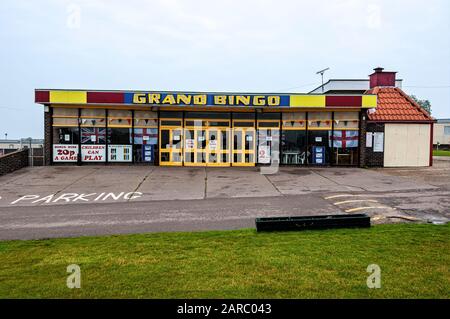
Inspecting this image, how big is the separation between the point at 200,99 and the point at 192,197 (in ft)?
29.1

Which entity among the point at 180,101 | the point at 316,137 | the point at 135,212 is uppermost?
the point at 180,101

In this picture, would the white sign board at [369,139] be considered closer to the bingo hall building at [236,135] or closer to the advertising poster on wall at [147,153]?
the bingo hall building at [236,135]

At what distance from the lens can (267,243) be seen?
7352 millimetres

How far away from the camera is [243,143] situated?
2248 cm

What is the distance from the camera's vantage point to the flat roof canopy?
20719mm

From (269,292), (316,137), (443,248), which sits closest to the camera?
(269,292)

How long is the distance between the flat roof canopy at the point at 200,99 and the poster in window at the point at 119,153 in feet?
8.67

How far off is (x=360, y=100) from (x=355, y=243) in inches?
619

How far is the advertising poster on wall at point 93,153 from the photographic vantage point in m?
21.9

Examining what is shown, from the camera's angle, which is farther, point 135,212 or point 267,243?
point 135,212

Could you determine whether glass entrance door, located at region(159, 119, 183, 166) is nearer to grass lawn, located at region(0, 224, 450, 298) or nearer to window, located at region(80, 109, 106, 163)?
window, located at region(80, 109, 106, 163)

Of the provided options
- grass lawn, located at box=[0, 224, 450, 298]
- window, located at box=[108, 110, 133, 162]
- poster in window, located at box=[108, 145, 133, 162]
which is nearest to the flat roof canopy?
window, located at box=[108, 110, 133, 162]

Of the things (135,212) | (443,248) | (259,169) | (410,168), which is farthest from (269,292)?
(410,168)
